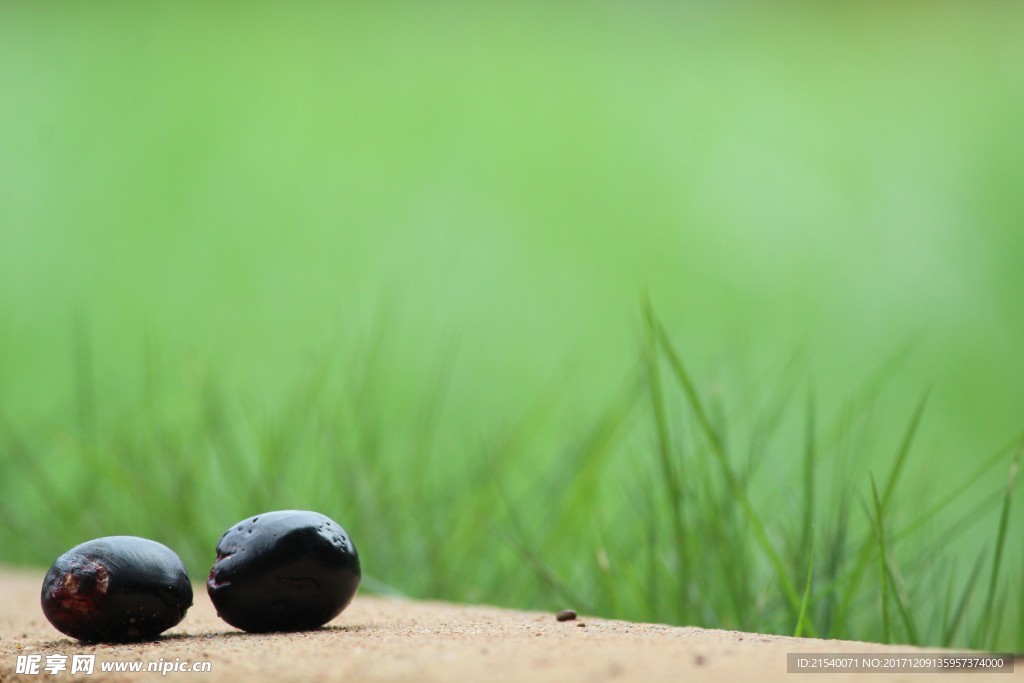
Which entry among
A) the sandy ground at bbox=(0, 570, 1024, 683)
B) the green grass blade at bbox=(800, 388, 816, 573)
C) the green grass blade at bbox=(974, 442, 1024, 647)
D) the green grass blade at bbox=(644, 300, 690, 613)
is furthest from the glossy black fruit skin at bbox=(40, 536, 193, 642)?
the green grass blade at bbox=(974, 442, 1024, 647)

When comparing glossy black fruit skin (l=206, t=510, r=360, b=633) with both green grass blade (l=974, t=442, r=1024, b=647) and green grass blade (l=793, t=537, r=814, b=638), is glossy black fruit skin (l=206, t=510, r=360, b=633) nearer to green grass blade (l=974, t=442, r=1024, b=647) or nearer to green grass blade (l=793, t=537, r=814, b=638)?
green grass blade (l=793, t=537, r=814, b=638)

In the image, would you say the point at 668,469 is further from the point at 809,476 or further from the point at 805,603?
the point at 805,603

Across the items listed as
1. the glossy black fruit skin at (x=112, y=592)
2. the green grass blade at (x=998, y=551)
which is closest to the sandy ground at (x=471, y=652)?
the glossy black fruit skin at (x=112, y=592)

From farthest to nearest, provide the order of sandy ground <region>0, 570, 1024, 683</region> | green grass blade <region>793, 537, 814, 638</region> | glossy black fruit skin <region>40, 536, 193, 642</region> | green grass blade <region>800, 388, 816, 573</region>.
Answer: green grass blade <region>800, 388, 816, 573</region> → glossy black fruit skin <region>40, 536, 193, 642</region> → green grass blade <region>793, 537, 814, 638</region> → sandy ground <region>0, 570, 1024, 683</region>

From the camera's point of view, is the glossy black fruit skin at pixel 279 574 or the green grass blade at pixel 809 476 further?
the green grass blade at pixel 809 476

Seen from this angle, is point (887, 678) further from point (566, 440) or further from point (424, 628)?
point (566, 440)

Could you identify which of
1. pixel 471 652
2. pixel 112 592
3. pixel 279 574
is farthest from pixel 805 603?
pixel 112 592

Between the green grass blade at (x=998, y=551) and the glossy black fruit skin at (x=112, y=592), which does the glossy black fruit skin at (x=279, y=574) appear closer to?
the glossy black fruit skin at (x=112, y=592)
